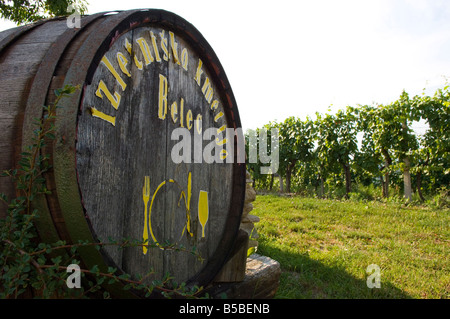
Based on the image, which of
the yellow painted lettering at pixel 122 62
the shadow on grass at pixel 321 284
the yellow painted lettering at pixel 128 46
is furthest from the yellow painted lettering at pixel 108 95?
the shadow on grass at pixel 321 284

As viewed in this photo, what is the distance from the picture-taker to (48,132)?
1.08m

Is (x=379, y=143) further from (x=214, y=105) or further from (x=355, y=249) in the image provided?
(x=214, y=105)

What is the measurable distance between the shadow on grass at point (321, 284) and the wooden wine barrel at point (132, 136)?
999 mm

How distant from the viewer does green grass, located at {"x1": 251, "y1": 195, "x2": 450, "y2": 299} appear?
2.84m

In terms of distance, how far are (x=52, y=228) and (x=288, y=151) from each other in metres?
14.6

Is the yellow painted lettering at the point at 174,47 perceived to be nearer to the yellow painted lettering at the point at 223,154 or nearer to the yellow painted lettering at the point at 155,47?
the yellow painted lettering at the point at 155,47

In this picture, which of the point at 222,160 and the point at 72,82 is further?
the point at 222,160

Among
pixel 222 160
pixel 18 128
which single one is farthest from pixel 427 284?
pixel 18 128

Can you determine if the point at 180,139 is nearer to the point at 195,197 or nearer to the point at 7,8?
the point at 195,197

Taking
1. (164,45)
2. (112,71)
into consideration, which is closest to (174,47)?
(164,45)

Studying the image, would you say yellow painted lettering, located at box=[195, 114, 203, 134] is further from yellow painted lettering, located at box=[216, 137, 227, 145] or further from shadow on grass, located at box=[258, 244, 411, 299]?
shadow on grass, located at box=[258, 244, 411, 299]

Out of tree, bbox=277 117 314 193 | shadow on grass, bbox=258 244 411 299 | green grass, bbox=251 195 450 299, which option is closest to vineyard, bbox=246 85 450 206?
tree, bbox=277 117 314 193

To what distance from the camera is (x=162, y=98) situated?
1.66 metres
